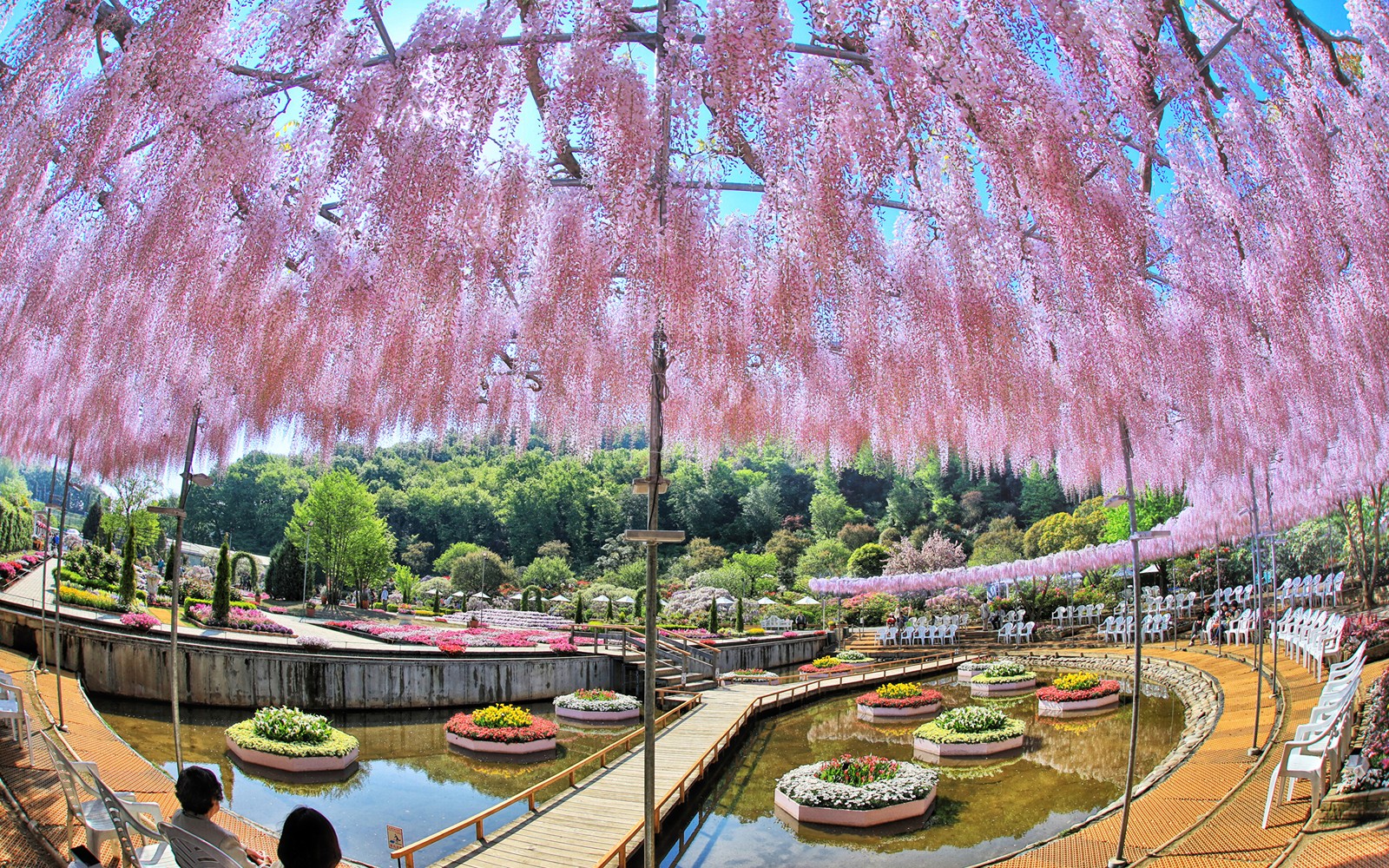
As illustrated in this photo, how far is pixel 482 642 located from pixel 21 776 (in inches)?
695

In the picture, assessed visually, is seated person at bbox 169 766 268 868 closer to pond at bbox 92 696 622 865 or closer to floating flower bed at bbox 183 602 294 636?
pond at bbox 92 696 622 865

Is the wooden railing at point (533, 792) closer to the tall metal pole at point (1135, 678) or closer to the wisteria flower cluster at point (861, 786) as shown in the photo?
the wisteria flower cluster at point (861, 786)

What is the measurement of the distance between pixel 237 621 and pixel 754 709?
1272 centimetres

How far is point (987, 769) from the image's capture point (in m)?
11.9

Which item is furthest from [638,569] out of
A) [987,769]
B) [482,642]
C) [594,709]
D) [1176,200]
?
[1176,200]

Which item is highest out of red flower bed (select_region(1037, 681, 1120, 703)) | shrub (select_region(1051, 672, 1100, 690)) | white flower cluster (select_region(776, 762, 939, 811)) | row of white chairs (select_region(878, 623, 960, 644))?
white flower cluster (select_region(776, 762, 939, 811))

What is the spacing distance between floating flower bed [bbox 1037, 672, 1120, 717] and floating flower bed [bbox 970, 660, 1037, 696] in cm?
230

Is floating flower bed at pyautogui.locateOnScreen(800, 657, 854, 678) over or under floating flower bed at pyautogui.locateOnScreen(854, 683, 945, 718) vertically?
A: under

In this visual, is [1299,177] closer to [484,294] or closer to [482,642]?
[484,294]

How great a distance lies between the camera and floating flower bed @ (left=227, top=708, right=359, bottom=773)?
11180mm

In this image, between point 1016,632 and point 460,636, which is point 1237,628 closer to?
point 1016,632

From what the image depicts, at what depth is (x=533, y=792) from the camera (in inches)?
349

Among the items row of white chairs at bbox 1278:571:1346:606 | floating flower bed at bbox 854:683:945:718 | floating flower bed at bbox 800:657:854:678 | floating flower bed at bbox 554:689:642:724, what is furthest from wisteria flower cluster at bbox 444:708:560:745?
row of white chairs at bbox 1278:571:1346:606

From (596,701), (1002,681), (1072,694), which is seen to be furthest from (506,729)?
(1002,681)
